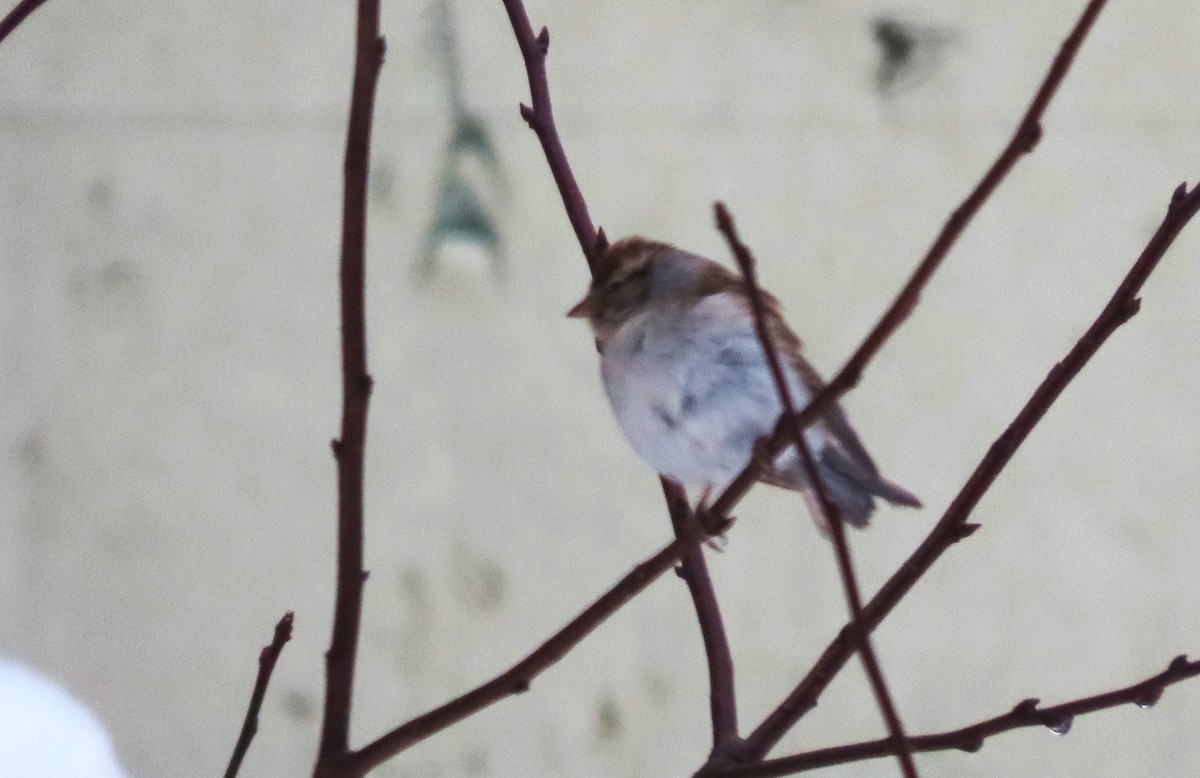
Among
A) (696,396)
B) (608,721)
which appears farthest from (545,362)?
(696,396)

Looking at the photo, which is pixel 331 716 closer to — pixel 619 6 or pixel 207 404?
pixel 207 404

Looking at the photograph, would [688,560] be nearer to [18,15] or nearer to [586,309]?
[586,309]

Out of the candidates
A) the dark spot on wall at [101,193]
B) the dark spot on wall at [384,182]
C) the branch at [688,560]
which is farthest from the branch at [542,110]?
the dark spot on wall at [101,193]

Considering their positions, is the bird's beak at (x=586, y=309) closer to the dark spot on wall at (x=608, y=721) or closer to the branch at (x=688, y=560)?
the branch at (x=688, y=560)

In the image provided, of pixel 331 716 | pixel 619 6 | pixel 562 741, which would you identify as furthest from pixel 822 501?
pixel 619 6

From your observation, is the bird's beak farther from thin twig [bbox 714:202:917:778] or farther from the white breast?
thin twig [bbox 714:202:917:778]

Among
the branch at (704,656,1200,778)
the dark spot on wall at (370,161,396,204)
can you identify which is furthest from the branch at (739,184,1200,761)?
the dark spot on wall at (370,161,396,204)
